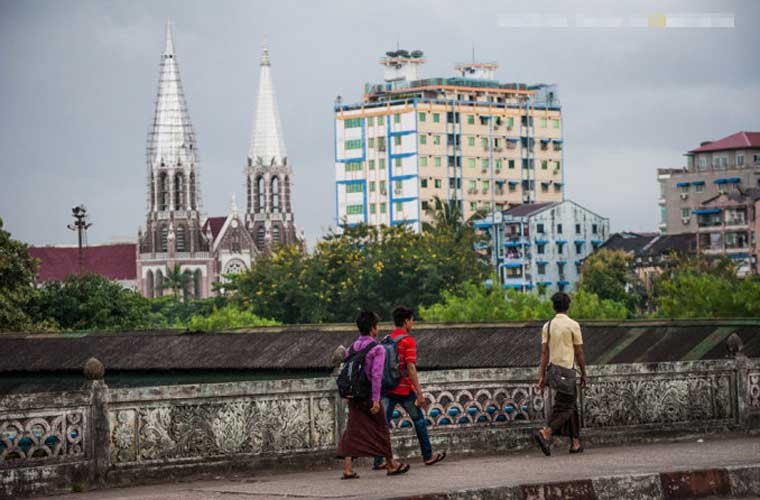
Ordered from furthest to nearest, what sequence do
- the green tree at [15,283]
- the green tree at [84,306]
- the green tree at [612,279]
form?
the green tree at [612,279], the green tree at [84,306], the green tree at [15,283]

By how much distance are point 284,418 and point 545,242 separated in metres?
159

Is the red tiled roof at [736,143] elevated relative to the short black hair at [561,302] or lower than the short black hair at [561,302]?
elevated

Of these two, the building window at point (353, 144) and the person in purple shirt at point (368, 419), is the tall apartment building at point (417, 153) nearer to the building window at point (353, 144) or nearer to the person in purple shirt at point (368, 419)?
the building window at point (353, 144)

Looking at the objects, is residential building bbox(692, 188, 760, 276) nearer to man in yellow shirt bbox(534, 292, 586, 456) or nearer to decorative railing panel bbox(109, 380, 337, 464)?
man in yellow shirt bbox(534, 292, 586, 456)

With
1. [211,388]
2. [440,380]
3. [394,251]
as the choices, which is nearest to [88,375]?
[211,388]

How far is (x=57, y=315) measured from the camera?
257 ft

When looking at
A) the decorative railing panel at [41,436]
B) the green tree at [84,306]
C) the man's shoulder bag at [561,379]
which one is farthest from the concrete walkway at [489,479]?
the green tree at [84,306]

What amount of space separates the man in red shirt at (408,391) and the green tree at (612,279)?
117939 mm

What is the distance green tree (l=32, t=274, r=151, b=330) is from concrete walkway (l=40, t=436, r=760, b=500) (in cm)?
6136

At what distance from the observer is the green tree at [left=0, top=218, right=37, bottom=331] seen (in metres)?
67.5

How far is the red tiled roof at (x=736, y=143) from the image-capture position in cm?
17212

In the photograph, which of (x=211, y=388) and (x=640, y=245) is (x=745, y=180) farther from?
(x=211, y=388)

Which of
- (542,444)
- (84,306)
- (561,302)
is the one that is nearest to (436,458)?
(542,444)

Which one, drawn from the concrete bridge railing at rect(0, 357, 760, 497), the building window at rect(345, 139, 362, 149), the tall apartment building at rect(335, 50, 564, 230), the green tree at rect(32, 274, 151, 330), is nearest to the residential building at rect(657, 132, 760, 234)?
the tall apartment building at rect(335, 50, 564, 230)
